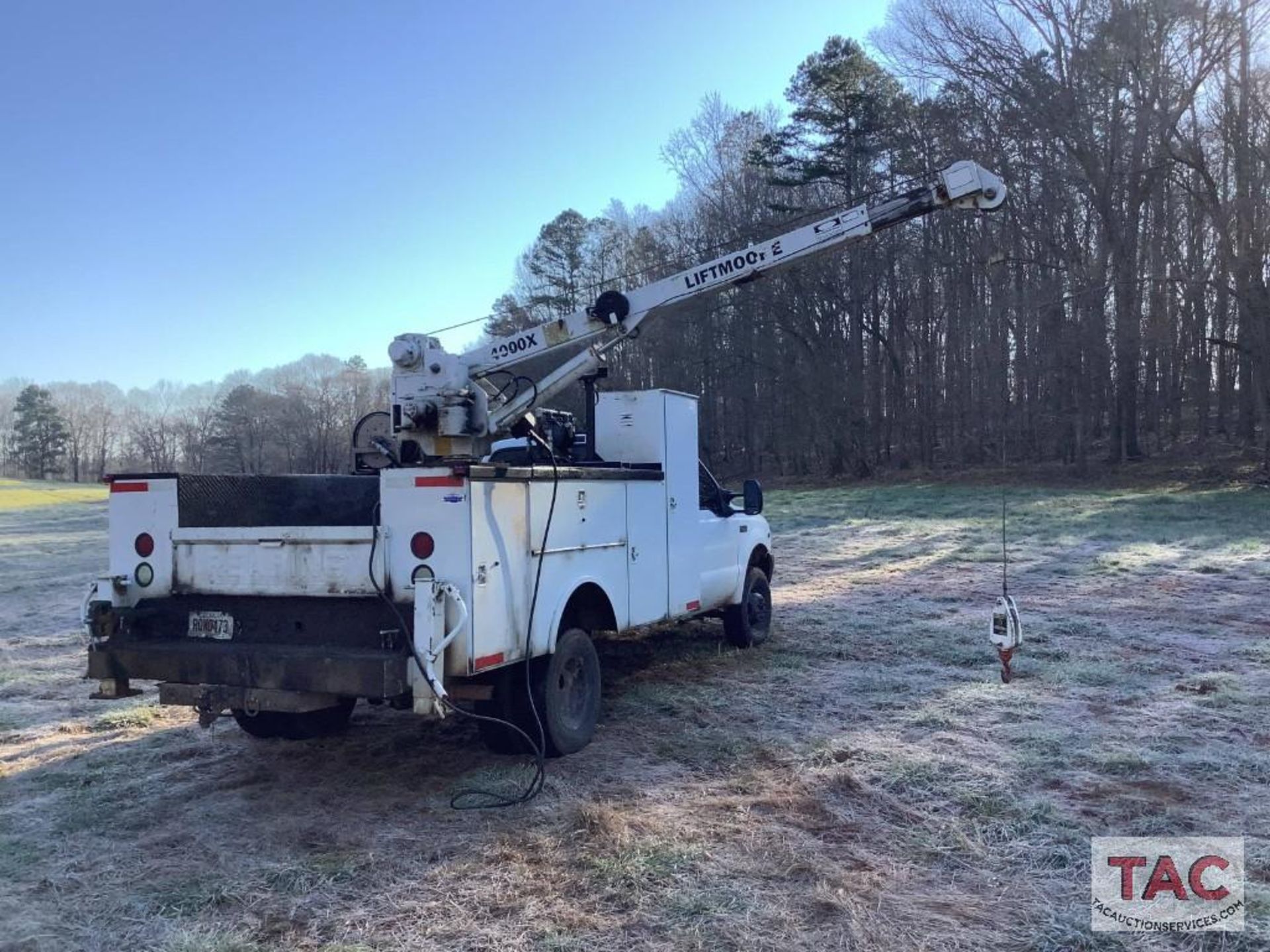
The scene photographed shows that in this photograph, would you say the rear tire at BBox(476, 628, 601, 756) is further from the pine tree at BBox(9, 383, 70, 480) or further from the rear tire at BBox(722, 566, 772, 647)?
the pine tree at BBox(9, 383, 70, 480)

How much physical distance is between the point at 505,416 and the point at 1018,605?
20.8ft

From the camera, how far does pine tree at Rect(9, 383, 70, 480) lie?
3078 inches

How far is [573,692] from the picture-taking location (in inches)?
242

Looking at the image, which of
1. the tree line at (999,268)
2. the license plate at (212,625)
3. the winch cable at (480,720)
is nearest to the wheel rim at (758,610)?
the winch cable at (480,720)

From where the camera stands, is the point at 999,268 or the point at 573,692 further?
the point at 999,268

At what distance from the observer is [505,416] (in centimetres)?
945

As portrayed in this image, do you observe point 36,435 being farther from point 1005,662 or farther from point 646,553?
point 1005,662

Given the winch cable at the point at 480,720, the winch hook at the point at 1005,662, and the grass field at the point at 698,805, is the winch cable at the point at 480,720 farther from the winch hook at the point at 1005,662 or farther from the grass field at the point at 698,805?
the winch hook at the point at 1005,662

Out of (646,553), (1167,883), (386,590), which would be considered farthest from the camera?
(646,553)

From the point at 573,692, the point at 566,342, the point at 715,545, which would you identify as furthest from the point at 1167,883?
the point at 566,342

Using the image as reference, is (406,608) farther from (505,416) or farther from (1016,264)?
(1016,264)

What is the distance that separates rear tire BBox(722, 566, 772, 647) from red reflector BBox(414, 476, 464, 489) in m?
4.42

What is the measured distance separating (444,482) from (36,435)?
288 feet

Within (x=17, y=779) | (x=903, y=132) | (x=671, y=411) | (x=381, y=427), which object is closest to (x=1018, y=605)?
(x=671, y=411)
